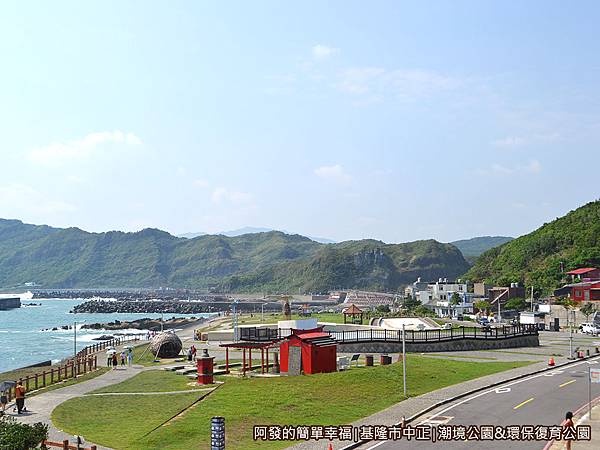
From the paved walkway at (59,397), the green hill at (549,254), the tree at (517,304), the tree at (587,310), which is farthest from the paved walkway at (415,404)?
the green hill at (549,254)

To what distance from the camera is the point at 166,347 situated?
56750 millimetres

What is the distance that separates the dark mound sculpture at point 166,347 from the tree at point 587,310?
2225 inches

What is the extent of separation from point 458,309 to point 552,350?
53162 millimetres

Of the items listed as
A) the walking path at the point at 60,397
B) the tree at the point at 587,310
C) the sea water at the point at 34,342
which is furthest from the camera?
the sea water at the point at 34,342

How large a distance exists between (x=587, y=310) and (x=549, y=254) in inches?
2497

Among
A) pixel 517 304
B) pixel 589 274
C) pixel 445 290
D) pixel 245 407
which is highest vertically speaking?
pixel 589 274

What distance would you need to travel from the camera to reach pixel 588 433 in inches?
994

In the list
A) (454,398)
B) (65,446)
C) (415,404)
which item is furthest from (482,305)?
(65,446)

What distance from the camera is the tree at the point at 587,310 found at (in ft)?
288

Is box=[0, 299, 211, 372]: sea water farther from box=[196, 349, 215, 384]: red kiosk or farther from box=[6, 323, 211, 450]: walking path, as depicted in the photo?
box=[196, 349, 215, 384]: red kiosk

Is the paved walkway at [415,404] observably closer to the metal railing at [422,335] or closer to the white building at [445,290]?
the metal railing at [422,335]

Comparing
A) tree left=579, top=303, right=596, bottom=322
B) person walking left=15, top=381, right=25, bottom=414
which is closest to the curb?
person walking left=15, top=381, right=25, bottom=414

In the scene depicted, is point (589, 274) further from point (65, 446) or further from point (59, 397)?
point (65, 446)

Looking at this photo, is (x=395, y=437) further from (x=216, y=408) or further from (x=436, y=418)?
(x=216, y=408)
